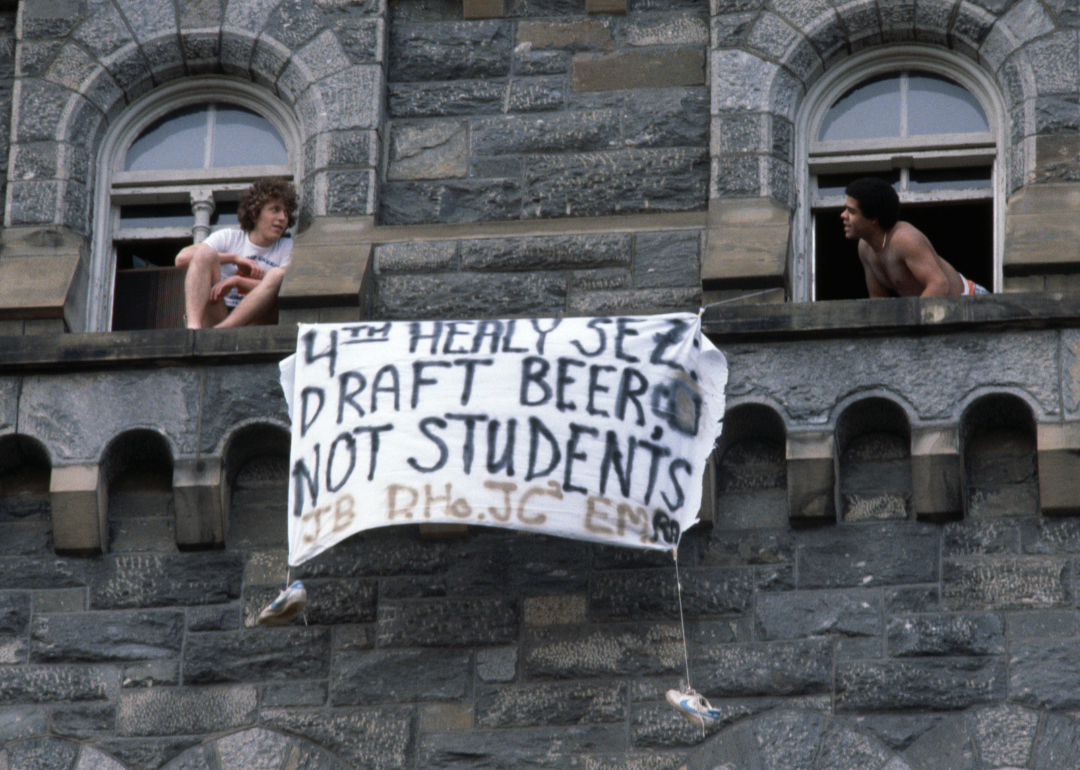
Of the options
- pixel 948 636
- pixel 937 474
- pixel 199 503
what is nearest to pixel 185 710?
pixel 199 503

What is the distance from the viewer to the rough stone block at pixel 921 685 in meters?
9.20

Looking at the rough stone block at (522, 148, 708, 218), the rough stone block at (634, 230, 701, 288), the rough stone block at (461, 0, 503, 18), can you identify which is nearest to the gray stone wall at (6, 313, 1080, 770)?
the rough stone block at (634, 230, 701, 288)

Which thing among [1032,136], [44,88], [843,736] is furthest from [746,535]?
[44,88]

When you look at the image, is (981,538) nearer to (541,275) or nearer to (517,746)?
(517,746)

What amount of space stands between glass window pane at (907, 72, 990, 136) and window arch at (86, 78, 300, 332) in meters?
3.21

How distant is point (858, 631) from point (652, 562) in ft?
3.20

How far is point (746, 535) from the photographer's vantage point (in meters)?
9.71

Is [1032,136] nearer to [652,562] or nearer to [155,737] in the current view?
[652,562]

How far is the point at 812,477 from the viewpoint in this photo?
9.61m

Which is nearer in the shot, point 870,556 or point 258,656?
point 870,556

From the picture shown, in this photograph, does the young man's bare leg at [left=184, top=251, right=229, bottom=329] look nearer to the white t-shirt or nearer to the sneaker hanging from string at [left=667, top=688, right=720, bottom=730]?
the white t-shirt

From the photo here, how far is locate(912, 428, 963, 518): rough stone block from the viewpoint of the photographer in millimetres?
9484

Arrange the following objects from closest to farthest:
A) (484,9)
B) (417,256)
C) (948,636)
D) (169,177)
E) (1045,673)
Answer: (1045,673) → (948,636) → (417,256) → (484,9) → (169,177)

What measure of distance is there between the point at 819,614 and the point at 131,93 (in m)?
4.74
